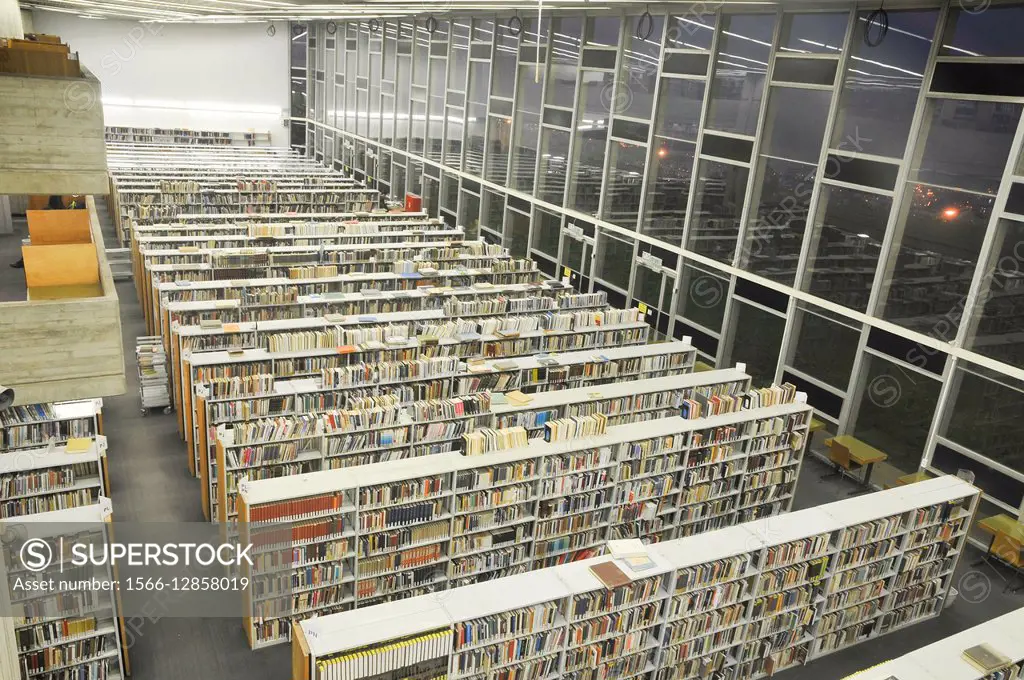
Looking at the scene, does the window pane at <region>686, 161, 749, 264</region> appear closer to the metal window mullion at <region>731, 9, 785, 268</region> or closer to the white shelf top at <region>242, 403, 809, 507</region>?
the metal window mullion at <region>731, 9, 785, 268</region>

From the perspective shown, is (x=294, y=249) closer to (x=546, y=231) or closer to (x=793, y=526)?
(x=546, y=231)

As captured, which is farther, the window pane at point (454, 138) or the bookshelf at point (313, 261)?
the window pane at point (454, 138)

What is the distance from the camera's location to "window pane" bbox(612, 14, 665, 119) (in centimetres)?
1391

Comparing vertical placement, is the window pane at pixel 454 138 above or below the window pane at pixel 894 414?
above

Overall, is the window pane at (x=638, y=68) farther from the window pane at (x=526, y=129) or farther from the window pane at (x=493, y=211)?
the window pane at (x=493, y=211)

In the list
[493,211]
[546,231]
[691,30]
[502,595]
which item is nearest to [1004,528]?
[502,595]

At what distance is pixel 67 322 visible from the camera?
510 cm

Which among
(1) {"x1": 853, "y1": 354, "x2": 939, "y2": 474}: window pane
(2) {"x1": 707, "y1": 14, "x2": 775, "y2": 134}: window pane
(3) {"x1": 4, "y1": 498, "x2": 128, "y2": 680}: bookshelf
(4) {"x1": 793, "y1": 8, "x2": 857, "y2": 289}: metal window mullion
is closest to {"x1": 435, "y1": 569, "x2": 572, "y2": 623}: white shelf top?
(3) {"x1": 4, "y1": 498, "x2": 128, "y2": 680}: bookshelf

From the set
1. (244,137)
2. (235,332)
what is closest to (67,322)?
(235,332)

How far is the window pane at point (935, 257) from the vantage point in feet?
31.1

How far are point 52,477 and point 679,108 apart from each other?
11418 millimetres

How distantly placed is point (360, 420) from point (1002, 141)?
853 centimetres

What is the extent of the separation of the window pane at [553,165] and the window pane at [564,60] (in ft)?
2.31

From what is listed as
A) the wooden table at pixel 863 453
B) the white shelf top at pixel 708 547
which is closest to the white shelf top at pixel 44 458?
the white shelf top at pixel 708 547
